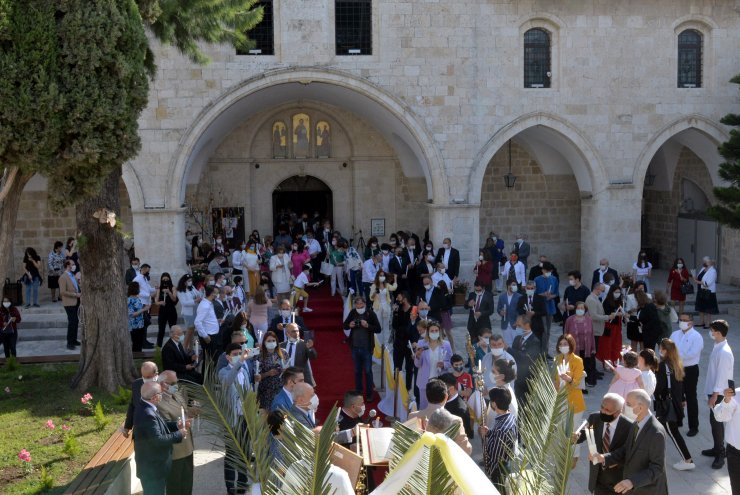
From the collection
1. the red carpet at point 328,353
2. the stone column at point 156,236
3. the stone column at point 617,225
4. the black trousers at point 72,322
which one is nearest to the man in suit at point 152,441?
the red carpet at point 328,353

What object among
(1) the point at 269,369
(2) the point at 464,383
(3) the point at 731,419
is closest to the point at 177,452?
(1) the point at 269,369

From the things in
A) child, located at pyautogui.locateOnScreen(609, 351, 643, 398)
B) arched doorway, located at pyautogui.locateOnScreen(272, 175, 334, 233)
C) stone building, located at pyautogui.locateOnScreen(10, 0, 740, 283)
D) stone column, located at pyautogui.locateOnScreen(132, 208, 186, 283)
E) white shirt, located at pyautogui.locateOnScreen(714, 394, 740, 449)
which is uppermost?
stone building, located at pyautogui.locateOnScreen(10, 0, 740, 283)

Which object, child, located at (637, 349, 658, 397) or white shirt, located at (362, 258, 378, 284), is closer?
child, located at (637, 349, 658, 397)

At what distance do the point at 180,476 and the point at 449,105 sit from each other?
463 inches

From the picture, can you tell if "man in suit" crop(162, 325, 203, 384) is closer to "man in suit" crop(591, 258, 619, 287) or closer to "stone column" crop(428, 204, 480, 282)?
"man in suit" crop(591, 258, 619, 287)

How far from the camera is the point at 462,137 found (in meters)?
17.9

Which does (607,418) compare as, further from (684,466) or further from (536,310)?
(536,310)

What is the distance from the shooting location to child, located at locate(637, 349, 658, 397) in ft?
28.8

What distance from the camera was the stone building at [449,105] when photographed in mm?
17219

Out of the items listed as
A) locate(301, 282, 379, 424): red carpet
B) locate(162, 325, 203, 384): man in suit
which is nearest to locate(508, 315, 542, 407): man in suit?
locate(301, 282, 379, 424): red carpet

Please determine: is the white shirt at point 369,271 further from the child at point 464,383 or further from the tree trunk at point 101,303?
the child at point 464,383

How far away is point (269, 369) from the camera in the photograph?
9648 mm

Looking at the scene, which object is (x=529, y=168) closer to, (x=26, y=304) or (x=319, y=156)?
(x=319, y=156)

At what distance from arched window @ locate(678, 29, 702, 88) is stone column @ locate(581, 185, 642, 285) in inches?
109
